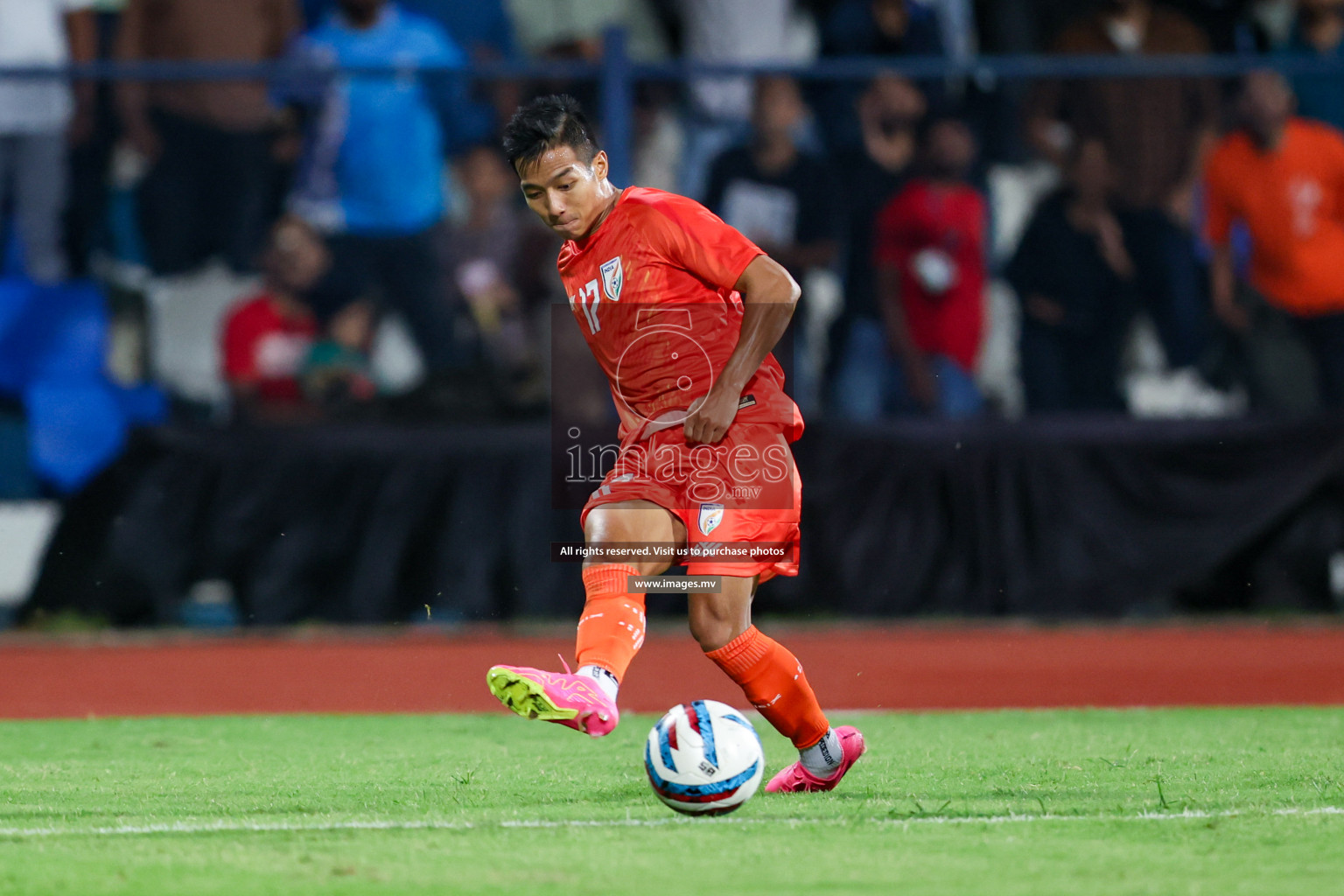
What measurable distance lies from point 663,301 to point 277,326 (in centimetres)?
609

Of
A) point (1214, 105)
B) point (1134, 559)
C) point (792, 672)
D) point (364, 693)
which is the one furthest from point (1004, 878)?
point (1214, 105)

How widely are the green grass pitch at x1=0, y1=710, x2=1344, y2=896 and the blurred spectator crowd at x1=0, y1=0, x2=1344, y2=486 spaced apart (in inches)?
160

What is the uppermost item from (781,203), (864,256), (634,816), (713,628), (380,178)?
(380,178)

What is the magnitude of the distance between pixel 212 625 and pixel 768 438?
20.3 ft

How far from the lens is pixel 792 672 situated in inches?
181

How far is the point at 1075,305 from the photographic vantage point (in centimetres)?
1026

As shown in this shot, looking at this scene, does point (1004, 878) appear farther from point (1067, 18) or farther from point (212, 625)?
point (1067, 18)

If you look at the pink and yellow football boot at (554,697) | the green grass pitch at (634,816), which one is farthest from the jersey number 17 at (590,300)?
the green grass pitch at (634,816)

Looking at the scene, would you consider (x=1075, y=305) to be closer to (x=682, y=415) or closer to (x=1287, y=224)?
(x=1287, y=224)

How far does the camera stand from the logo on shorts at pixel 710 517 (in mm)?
4395

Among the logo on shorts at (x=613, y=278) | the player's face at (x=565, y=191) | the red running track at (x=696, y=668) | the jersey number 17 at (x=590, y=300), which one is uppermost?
the player's face at (x=565, y=191)

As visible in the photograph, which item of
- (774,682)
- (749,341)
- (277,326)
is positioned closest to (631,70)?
A: (277,326)

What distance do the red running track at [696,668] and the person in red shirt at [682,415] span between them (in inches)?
111

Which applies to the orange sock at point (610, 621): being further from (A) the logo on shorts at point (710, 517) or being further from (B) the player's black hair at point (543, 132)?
(B) the player's black hair at point (543, 132)
